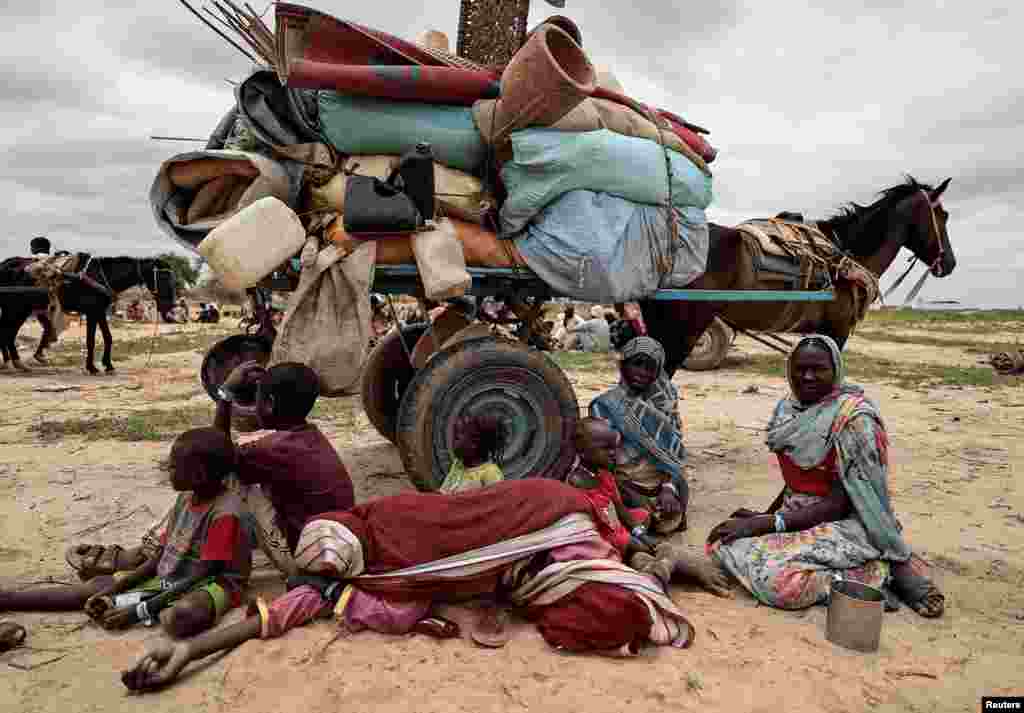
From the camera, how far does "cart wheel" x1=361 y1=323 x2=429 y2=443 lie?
518 cm

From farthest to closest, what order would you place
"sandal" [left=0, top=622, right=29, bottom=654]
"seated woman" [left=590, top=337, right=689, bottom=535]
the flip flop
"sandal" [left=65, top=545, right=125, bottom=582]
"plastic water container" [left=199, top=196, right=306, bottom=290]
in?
1. "seated woman" [left=590, top=337, right=689, bottom=535]
2. "plastic water container" [left=199, top=196, right=306, bottom=290]
3. "sandal" [left=65, top=545, right=125, bottom=582]
4. the flip flop
5. "sandal" [left=0, top=622, right=29, bottom=654]

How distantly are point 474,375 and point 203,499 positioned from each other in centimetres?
151

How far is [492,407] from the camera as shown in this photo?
3.82 meters

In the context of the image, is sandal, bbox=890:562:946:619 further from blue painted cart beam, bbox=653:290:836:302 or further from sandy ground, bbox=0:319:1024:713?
blue painted cart beam, bbox=653:290:836:302

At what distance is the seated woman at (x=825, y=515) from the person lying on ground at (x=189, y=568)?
91.2 inches

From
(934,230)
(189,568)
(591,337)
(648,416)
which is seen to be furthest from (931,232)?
(591,337)

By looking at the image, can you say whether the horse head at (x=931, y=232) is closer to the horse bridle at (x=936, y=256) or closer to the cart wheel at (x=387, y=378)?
the horse bridle at (x=936, y=256)

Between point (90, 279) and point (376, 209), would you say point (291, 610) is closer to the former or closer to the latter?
point (376, 209)

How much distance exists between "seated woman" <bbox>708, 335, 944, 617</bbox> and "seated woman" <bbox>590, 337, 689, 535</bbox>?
0.68 meters

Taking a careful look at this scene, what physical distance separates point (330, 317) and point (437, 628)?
5.29 ft

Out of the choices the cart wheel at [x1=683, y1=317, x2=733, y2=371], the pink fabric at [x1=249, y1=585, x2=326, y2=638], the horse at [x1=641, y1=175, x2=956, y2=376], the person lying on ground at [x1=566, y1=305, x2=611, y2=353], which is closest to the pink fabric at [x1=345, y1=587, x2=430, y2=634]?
the pink fabric at [x1=249, y1=585, x2=326, y2=638]

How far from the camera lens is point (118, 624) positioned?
2.67 meters

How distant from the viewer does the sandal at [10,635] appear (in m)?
2.49

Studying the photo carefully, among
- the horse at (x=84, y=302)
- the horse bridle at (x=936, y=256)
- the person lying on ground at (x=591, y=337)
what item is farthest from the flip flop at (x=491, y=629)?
the person lying on ground at (x=591, y=337)
